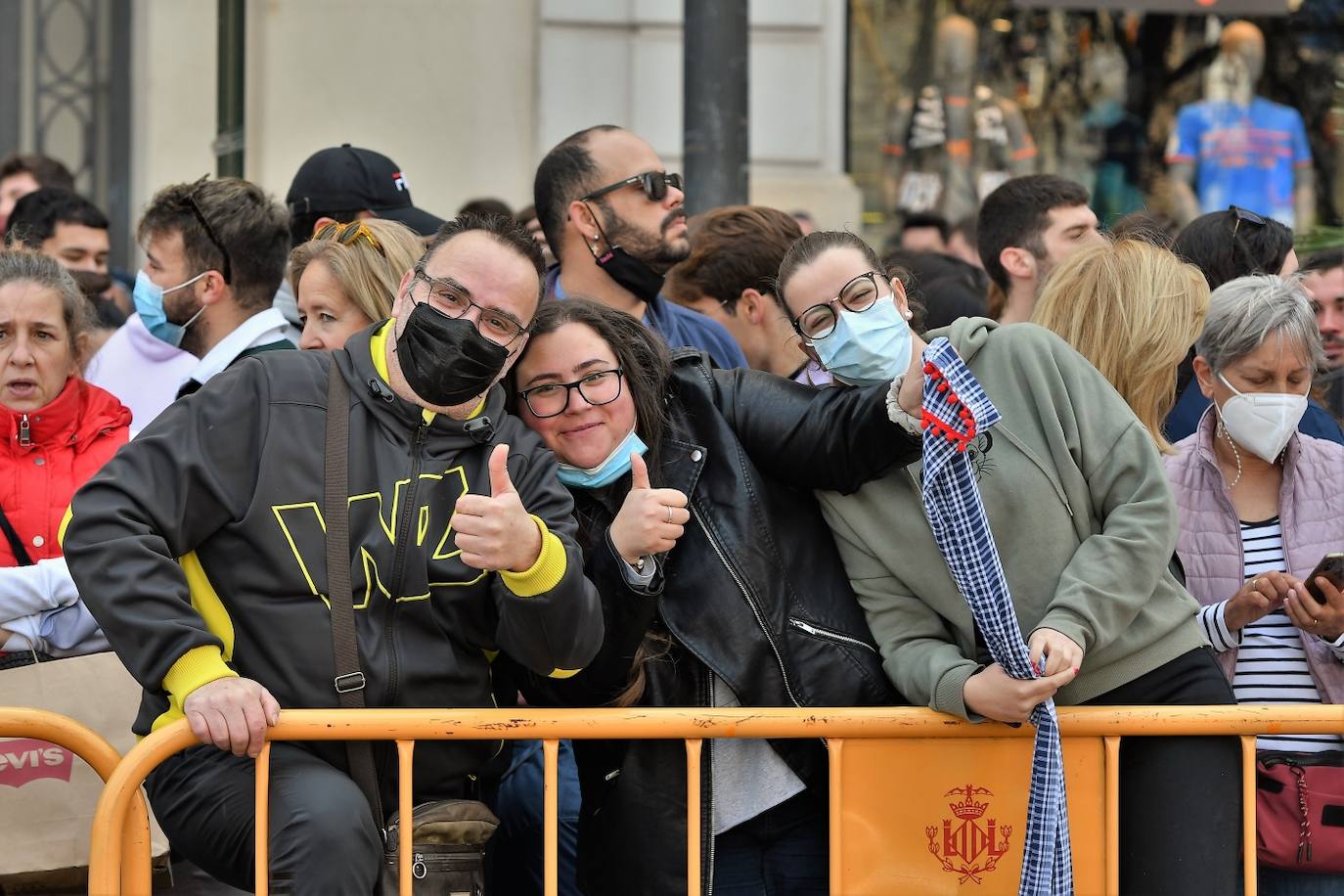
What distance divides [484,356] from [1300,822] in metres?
2.04

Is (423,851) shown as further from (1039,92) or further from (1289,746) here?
(1039,92)

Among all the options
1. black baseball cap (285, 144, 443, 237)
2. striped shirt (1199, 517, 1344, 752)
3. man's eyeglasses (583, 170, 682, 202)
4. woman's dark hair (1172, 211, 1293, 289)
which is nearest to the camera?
striped shirt (1199, 517, 1344, 752)

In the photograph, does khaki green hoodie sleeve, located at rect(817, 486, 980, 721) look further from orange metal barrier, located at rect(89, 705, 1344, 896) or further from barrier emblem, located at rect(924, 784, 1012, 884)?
barrier emblem, located at rect(924, 784, 1012, 884)

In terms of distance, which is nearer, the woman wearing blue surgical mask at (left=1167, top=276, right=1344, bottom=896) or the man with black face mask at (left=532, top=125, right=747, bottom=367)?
the woman wearing blue surgical mask at (left=1167, top=276, right=1344, bottom=896)

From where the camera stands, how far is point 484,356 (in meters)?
3.49

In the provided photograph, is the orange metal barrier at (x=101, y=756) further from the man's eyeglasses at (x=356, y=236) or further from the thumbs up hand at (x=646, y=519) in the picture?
the man's eyeglasses at (x=356, y=236)

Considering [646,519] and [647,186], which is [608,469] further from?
[647,186]

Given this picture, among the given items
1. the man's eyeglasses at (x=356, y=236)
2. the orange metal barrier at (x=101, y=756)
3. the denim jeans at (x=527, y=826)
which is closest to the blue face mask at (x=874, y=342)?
the denim jeans at (x=527, y=826)

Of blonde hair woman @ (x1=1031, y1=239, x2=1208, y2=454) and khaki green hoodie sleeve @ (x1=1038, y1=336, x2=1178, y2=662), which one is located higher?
blonde hair woman @ (x1=1031, y1=239, x2=1208, y2=454)

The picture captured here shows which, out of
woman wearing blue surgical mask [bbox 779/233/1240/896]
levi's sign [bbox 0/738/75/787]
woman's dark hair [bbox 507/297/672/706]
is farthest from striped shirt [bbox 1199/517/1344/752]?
levi's sign [bbox 0/738/75/787]

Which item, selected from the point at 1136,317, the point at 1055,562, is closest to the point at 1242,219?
the point at 1136,317

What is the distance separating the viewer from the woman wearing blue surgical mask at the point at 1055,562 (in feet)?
11.6

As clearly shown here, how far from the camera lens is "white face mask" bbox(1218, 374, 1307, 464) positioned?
4.17 metres

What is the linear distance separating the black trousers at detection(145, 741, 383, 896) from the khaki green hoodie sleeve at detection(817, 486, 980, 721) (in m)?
1.10
